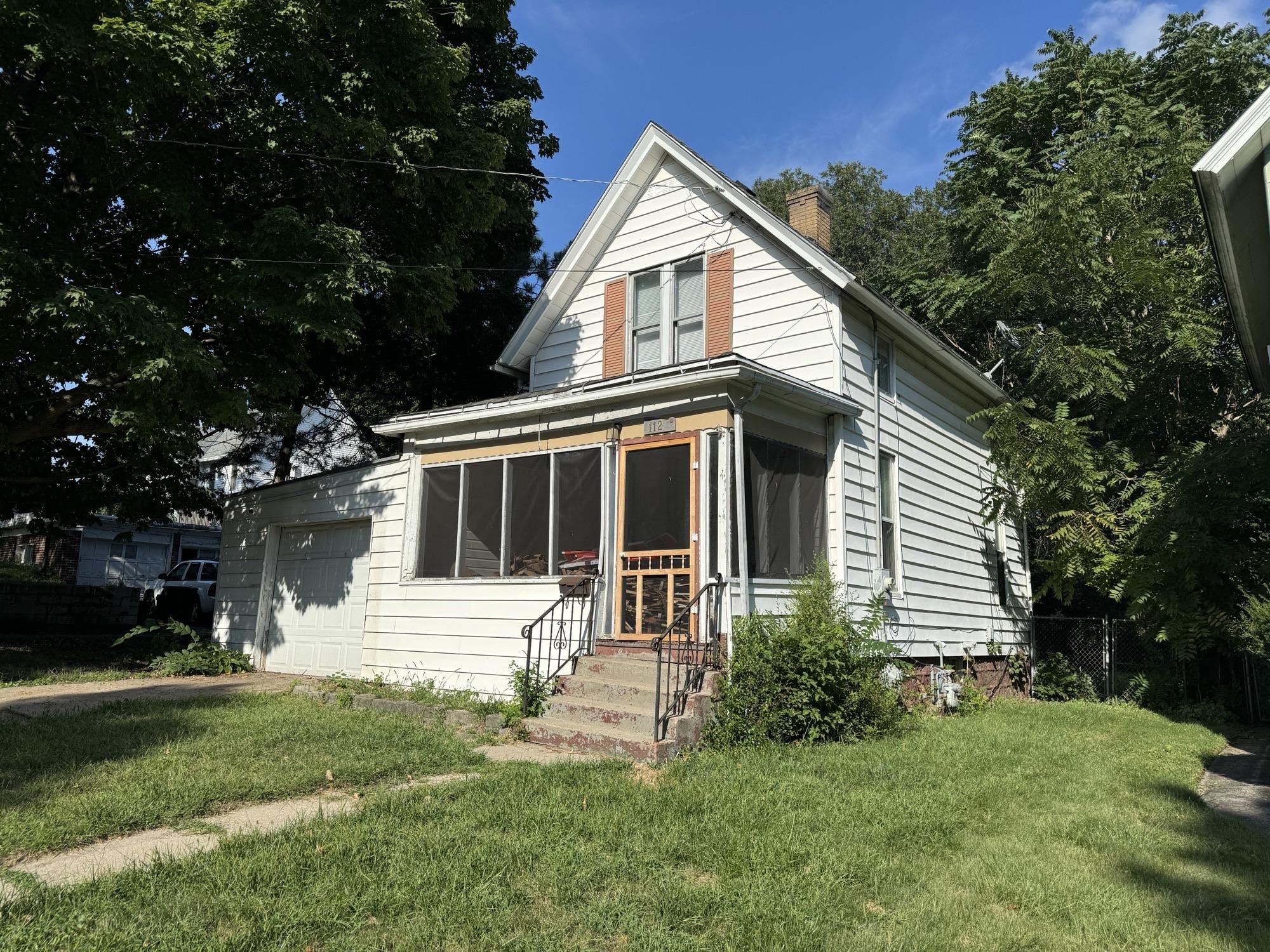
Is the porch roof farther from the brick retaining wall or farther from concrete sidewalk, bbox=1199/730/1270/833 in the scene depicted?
the brick retaining wall

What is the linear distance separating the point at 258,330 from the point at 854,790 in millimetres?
10025

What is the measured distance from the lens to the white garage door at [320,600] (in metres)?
12.0

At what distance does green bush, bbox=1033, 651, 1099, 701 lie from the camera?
14023mm

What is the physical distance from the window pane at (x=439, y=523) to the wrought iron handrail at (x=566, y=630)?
178cm

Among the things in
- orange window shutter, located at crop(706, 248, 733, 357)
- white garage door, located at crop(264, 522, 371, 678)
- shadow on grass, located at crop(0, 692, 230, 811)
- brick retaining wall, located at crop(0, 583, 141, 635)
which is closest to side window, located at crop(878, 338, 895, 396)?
orange window shutter, located at crop(706, 248, 733, 357)

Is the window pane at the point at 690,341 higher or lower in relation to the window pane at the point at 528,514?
higher

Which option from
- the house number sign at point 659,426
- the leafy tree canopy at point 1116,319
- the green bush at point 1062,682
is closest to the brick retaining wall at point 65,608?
the house number sign at point 659,426

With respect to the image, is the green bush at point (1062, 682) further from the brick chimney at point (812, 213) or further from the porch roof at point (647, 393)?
the brick chimney at point (812, 213)

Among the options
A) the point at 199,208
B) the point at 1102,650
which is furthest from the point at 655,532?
the point at 1102,650

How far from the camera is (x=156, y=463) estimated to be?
14211 millimetres

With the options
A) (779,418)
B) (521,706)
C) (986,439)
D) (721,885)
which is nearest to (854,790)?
(721,885)

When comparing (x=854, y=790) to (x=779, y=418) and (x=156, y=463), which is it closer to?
(x=779, y=418)

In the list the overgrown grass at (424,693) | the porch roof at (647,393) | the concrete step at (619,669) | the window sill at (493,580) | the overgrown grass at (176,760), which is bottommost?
the overgrown grass at (176,760)

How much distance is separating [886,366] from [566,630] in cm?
565
